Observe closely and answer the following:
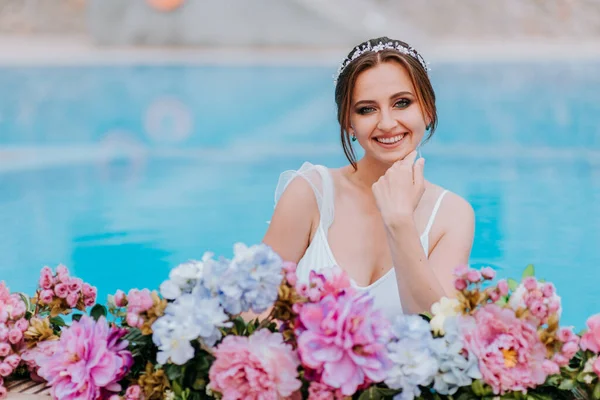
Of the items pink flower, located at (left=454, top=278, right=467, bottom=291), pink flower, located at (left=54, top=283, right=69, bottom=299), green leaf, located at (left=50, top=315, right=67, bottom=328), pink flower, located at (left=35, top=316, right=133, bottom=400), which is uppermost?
pink flower, located at (left=54, top=283, right=69, bottom=299)

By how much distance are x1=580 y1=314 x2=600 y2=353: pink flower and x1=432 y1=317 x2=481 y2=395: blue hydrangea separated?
0.72ft

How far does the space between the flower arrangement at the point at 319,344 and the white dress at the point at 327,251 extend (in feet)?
3.00

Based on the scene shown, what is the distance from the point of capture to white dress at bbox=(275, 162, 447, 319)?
2723mm

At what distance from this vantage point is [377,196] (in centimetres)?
232

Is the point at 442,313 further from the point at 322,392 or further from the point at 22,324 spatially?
the point at 22,324

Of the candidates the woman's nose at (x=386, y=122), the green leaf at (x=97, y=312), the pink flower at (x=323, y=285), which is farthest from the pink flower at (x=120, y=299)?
the woman's nose at (x=386, y=122)

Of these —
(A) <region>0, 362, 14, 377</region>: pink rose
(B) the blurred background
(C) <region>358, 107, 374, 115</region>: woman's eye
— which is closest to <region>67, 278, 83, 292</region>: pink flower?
(A) <region>0, 362, 14, 377</region>: pink rose

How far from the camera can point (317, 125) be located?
35.7 feet

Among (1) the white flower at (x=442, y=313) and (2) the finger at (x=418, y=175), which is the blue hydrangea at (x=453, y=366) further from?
(2) the finger at (x=418, y=175)

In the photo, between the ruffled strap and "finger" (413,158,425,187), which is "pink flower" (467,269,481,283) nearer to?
"finger" (413,158,425,187)

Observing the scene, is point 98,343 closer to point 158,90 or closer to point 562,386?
point 562,386

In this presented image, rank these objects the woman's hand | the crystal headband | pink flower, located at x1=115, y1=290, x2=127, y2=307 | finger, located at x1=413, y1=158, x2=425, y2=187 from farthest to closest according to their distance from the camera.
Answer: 1. the crystal headband
2. finger, located at x1=413, y1=158, x2=425, y2=187
3. the woman's hand
4. pink flower, located at x1=115, y1=290, x2=127, y2=307

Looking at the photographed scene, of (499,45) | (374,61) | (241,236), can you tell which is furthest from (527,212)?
(499,45)

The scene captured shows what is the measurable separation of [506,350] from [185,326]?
23.8 inches
